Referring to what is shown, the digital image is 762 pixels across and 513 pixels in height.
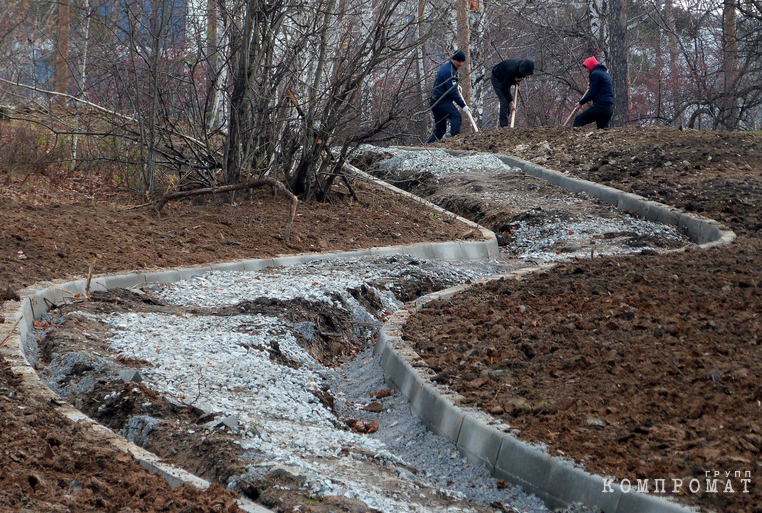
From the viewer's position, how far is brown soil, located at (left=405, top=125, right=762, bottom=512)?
2.82 m

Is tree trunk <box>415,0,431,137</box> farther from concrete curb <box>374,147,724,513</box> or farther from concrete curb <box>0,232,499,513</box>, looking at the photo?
concrete curb <box>374,147,724,513</box>

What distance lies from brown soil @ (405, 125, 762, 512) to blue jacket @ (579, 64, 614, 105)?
7494 mm

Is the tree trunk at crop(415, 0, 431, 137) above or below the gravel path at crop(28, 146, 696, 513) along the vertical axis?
above

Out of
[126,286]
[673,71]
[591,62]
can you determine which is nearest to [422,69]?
[591,62]

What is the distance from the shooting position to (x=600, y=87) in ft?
46.2

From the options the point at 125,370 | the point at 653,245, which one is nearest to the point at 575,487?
the point at 125,370

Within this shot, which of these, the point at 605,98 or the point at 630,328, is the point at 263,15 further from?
the point at 605,98

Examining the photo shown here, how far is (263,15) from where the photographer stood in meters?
8.16

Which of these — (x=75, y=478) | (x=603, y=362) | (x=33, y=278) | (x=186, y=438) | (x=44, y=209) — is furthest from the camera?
(x=44, y=209)

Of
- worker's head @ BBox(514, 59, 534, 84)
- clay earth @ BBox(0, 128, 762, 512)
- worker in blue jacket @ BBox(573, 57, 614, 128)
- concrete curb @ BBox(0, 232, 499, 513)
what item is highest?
worker's head @ BBox(514, 59, 534, 84)

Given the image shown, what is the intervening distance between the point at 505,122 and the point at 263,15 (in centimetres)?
952

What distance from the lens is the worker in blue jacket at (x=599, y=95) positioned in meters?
14.0

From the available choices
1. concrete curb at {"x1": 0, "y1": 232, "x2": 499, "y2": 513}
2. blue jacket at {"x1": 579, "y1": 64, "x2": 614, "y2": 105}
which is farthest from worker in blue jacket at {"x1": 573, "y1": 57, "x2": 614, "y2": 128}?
concrete curb at {"x1": 0, "y1": 232, "x2": 499, "y2": 513}

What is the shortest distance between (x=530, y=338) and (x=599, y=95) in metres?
11.0
